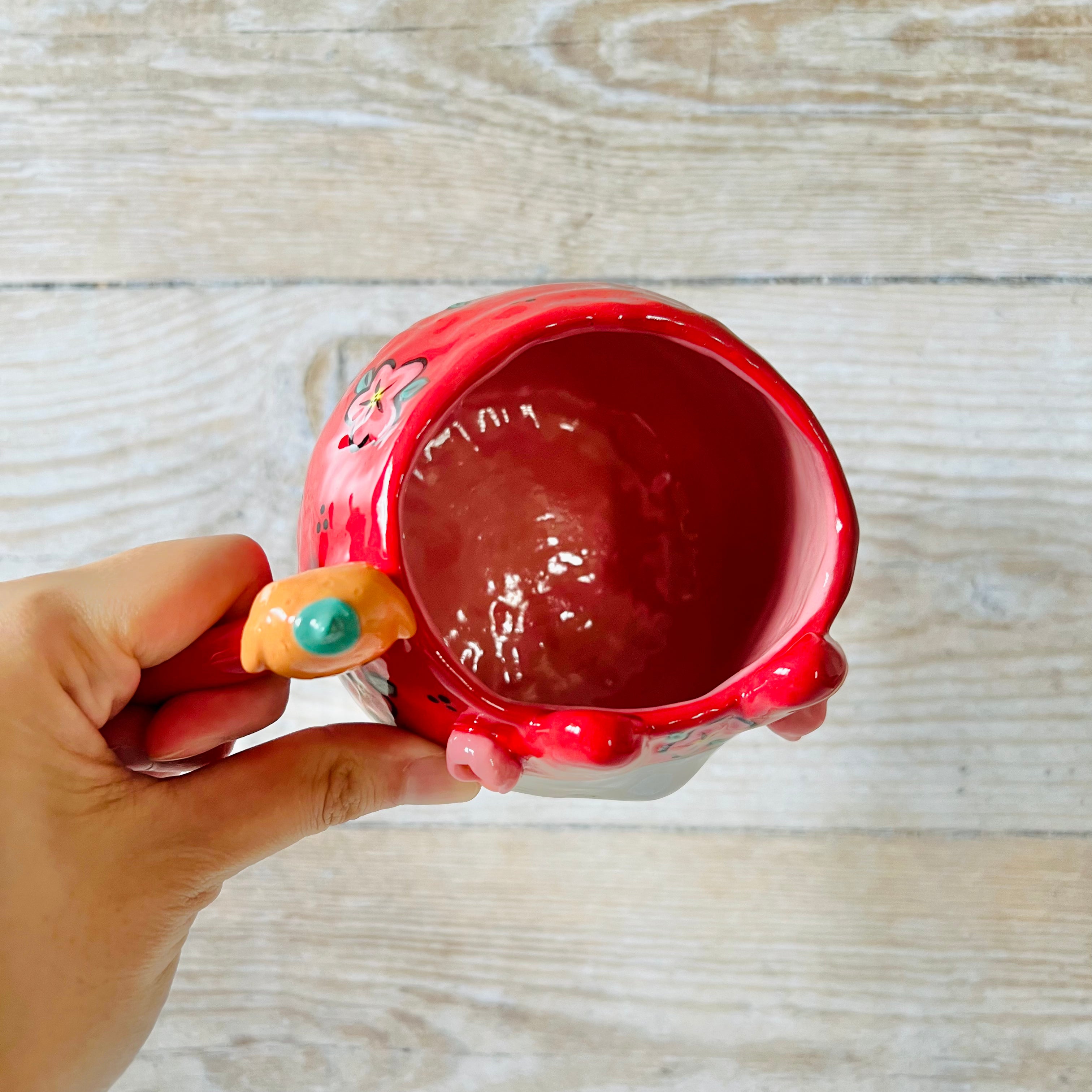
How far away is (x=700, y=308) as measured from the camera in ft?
2.43

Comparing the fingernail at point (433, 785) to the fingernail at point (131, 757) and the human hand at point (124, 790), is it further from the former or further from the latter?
the fingernail at point (131, 757)

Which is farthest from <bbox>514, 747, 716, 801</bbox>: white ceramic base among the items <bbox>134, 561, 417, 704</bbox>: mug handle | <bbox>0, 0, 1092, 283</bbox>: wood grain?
<bbox>0, 0, 1092, 283</bbox>: wood grain

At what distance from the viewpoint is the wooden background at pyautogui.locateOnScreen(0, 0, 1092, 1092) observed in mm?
736

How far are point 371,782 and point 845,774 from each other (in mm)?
365

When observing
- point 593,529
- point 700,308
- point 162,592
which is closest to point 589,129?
point 700,308

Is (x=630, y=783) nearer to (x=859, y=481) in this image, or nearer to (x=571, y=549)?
(x=571, y=549)

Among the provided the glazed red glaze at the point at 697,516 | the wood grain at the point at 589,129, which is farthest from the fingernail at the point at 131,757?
the wood grain at the point at 589,129

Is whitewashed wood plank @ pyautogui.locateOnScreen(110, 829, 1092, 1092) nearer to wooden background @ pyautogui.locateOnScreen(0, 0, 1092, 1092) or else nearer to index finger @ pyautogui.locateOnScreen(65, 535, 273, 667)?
wooden background @ pyautogui.locateOnScreen(0, 0, 1092, 1092)

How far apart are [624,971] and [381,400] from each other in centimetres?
48

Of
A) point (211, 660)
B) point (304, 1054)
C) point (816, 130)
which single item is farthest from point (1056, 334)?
point (304, 1054)

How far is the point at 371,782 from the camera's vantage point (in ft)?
1.77

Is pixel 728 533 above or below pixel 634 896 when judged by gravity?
above

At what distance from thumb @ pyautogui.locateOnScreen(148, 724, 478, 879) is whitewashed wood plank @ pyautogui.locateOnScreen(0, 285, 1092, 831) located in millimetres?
199

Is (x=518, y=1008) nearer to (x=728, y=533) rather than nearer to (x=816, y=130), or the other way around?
(x=728, y=533)
